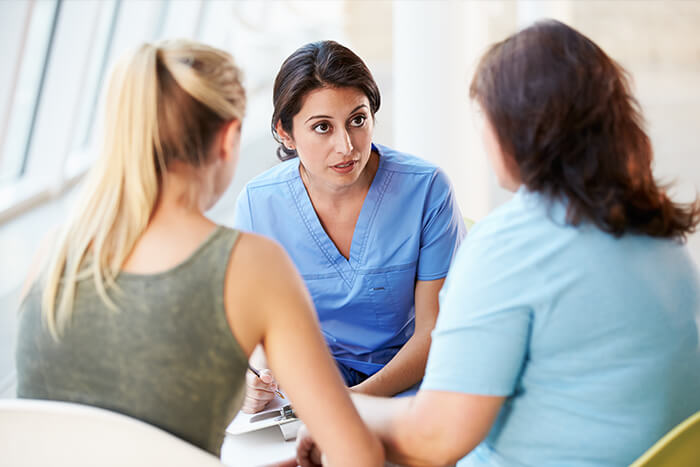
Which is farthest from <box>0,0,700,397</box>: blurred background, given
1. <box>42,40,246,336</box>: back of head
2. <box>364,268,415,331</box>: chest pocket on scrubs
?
<box>364,268,415,331</box>: chest pocket on scrubs

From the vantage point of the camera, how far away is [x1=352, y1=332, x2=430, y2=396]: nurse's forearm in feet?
4.78

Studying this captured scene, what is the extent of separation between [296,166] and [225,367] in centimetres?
88

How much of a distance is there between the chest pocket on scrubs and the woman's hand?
1.82 ft

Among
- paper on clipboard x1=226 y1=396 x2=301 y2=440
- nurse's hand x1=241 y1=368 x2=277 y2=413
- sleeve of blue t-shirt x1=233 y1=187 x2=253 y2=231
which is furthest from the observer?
sleeve of blue t-shirt x1=233 y1=187 x2=253 y2=231

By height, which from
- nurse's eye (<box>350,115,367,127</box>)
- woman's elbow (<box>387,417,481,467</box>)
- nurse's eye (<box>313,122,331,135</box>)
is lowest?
woman's elbow (<box>387,417,481,467</box>)

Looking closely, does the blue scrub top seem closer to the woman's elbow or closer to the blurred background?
the blurred background

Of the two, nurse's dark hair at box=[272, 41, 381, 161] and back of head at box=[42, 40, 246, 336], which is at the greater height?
nurse's dark hair at box=[272, 41, 381, 161]

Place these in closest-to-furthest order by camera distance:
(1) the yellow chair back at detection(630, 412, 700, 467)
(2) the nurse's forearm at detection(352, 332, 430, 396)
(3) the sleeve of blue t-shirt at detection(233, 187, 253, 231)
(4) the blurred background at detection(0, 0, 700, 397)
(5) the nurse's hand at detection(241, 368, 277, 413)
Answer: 1. (1) the yellow chair back at detection(630, 412, 700, 467)
2. (5) the nurse's hand at detection(241, 368, 277, 413)
3. (2) the nurse's forearm at detection(352, 332, 430, 396)
4. (3) the sleeve of blue t-shirt at detection(233, 187, 253, 231)
5. (4) the blurred background at detection(0, 0, 700, 397)

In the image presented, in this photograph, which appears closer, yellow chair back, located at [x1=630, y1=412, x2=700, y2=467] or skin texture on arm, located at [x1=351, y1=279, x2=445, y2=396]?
yellow chair back, located at [x1=630, y1=412, x2=700, y2=467]

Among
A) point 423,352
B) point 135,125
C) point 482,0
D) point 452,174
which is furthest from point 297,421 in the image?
point 482,0

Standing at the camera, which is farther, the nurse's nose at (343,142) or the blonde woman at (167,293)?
the nurse's nose at (343,142)

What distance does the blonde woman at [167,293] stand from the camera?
2.78 feet

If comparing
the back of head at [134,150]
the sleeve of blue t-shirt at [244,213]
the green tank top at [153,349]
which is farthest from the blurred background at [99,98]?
the sleeve of blue t-shirt at [244,213]

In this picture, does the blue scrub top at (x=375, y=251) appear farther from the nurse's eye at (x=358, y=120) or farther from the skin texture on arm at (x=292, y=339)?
the skin texture on arm at (x=292, y=339)
